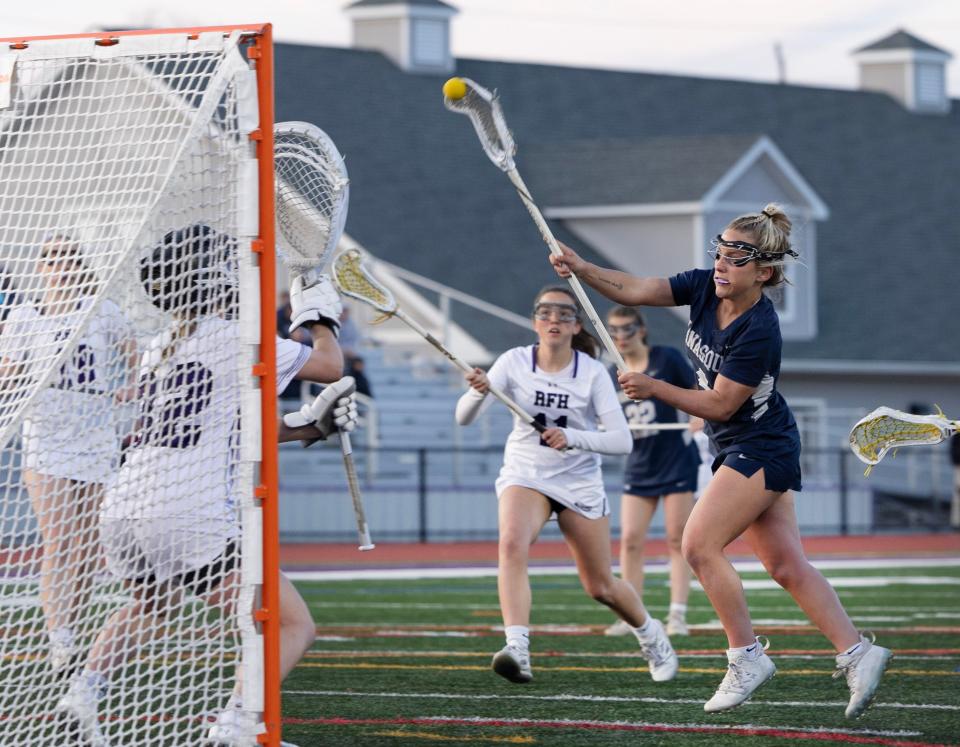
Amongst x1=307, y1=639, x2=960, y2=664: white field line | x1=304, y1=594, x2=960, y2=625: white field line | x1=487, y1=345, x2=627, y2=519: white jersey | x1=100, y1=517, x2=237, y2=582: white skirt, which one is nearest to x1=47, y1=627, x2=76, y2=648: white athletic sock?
x1=100, y1=517, x2=237, y2=582: white skirt

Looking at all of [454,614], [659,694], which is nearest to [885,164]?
[454,614]

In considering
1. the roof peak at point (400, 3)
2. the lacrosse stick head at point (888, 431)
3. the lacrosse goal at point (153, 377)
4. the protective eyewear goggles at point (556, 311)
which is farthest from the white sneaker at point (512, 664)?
the roof peak at point (400, 3)

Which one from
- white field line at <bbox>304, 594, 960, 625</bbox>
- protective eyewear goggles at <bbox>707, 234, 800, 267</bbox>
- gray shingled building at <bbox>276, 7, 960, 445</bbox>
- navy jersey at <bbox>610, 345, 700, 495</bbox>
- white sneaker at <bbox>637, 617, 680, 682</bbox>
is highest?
gray shingled building at <bbox>276, 7, 960, 445</bbox>

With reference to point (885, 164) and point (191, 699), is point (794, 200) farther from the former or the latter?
point (191, 699)

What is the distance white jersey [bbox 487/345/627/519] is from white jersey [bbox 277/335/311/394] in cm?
256

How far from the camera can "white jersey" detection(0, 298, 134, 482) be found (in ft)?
19.3

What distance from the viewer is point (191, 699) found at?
559 cm

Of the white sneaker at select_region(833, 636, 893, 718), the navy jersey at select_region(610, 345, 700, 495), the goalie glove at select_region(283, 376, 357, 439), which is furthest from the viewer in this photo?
the navy jersey at select_region(610, 345, 700, 495)

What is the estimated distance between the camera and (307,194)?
6.42 metres

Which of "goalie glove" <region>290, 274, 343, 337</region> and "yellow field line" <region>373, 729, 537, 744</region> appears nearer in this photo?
"goalie glove" <region>290, 274, 343, 337</region>

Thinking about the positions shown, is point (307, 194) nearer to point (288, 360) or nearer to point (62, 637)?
point (288, 360)

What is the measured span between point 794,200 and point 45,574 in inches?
976

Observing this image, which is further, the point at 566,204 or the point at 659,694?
the point at 566,204

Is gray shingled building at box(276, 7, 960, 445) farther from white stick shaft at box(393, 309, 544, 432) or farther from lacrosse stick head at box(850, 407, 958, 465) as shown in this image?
lacrosse stick head at box(850, 407, 958, 465)
